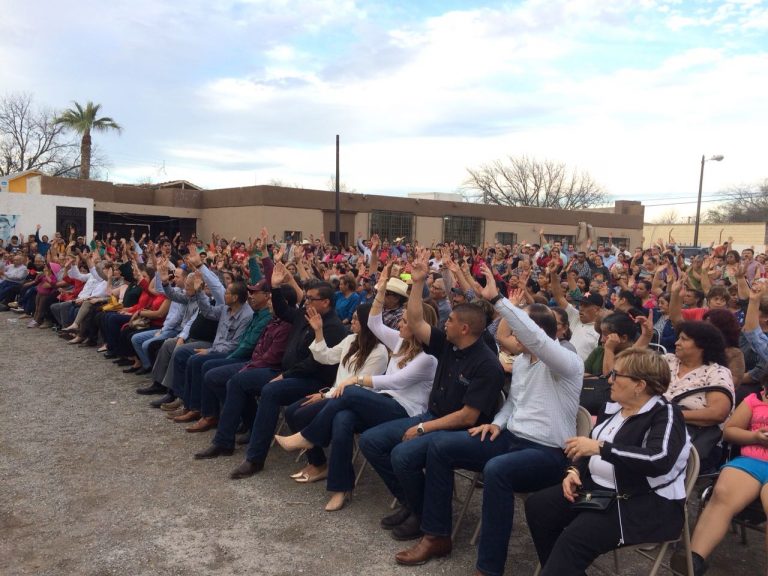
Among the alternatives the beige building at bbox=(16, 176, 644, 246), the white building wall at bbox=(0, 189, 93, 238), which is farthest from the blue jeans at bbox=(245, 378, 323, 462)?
the beige building at bbox=(16, 176, 644, 246)

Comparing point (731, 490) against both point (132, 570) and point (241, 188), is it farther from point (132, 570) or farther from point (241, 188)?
point (241, 188)

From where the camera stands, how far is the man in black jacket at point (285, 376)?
16.3 feet

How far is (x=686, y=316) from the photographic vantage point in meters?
5.89

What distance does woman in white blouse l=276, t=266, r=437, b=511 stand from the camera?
4.30m

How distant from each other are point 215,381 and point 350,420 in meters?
1.95

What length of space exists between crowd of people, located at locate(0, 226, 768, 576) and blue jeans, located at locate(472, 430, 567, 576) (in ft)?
0.03

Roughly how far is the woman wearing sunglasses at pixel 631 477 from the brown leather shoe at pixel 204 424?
3.82 m

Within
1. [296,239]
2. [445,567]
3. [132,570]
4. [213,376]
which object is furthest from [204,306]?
[296,239]

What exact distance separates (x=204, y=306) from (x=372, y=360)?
109 inches

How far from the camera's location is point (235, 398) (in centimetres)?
532

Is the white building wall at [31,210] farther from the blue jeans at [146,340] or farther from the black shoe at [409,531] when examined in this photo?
the black shoe at [409,531]

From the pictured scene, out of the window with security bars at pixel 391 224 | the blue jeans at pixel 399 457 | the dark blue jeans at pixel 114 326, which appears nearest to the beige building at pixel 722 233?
the window with security bars at pixel 391 224

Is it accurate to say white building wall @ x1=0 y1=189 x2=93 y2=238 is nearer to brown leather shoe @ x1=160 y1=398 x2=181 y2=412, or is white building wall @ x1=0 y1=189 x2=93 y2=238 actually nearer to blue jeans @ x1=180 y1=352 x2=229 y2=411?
brown leather shoe @ x1=160 y1=398 x2=181 y2=412

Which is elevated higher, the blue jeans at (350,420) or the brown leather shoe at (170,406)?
the blue jeans at (350,420)
